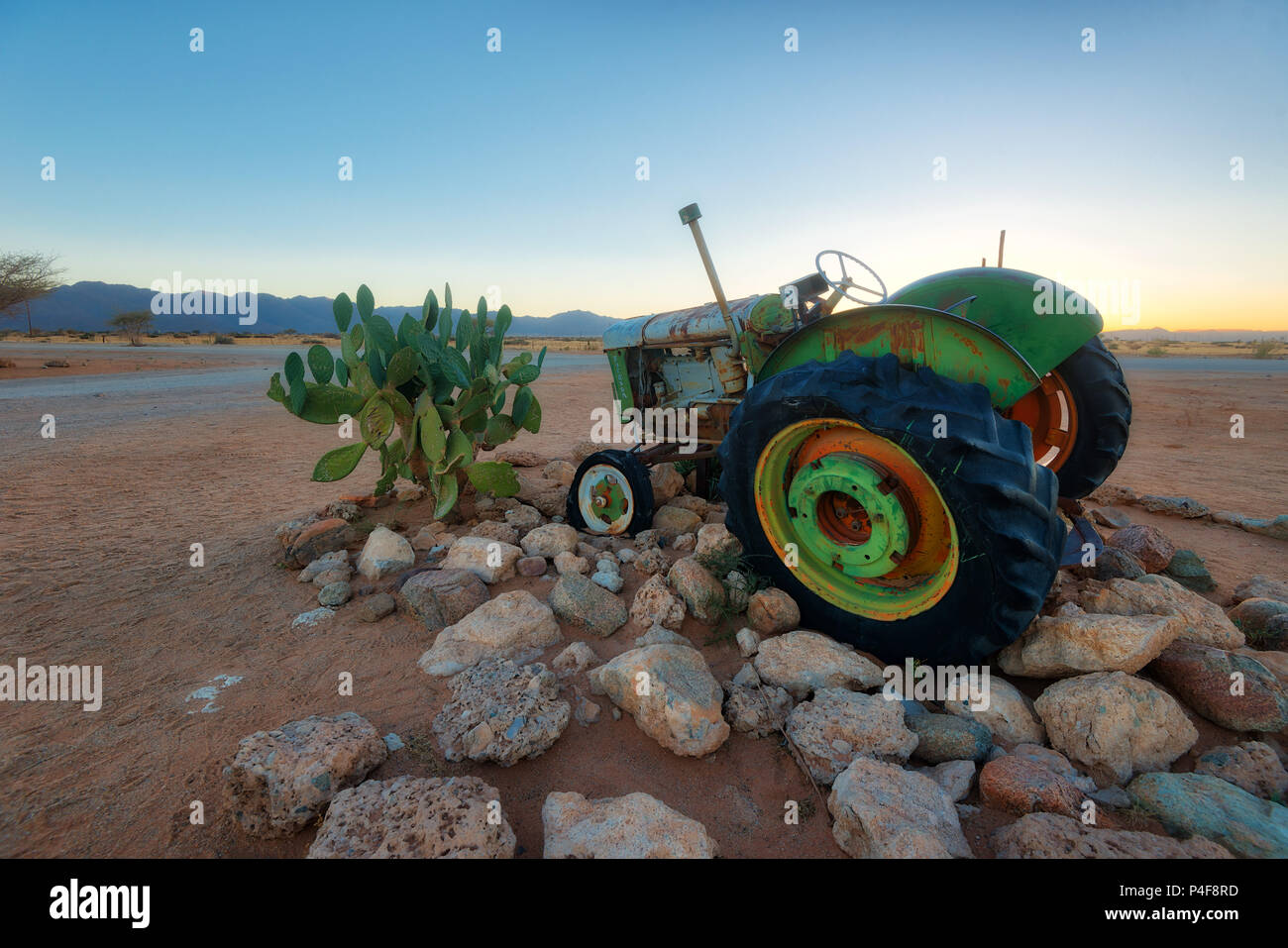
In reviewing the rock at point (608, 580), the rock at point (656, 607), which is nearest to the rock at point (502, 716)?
the rock at point (656, 607)

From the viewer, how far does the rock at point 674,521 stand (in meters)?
3.85

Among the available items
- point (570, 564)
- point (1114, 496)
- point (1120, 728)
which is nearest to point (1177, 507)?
point (1114, 496)

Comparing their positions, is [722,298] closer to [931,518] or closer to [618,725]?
[931,518]

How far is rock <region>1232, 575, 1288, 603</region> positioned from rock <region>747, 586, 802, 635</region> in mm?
2492

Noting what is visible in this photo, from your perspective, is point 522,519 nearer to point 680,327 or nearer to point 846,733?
point 680,327

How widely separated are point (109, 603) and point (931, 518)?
425 centimetres

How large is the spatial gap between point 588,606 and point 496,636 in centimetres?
45

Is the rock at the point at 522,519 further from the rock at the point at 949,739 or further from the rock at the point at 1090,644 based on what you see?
the rock at the point at 1090,644

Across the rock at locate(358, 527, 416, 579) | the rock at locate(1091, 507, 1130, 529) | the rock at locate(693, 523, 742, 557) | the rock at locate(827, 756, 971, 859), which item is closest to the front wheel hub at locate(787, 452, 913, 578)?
the rock at locate(693, 523, 742, 557)

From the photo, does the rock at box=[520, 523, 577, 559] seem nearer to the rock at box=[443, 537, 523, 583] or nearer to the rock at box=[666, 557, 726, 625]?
the rock at box=[443, 537, 523, 583]

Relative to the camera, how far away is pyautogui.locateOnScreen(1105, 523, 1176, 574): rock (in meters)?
3.24

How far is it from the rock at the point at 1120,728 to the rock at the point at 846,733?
55 cm

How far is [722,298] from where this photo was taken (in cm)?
364

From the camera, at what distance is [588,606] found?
Answer: 2.80m
